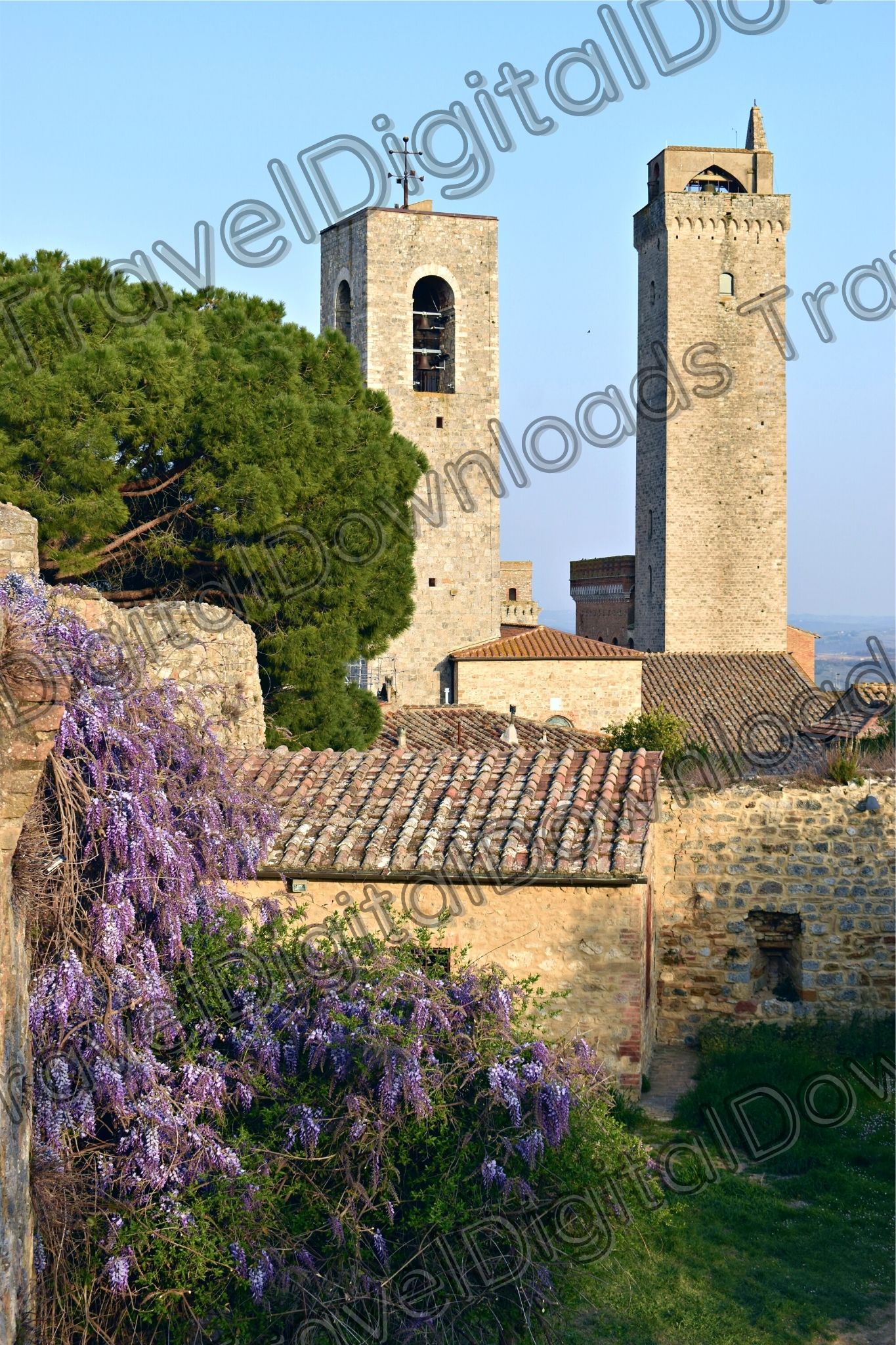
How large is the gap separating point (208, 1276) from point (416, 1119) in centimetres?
108

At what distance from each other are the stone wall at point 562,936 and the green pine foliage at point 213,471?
320 inches

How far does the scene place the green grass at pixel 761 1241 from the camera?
6.54 m

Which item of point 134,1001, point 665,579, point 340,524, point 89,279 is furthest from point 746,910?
point 665,579

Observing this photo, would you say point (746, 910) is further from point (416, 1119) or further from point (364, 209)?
point (364, 209)

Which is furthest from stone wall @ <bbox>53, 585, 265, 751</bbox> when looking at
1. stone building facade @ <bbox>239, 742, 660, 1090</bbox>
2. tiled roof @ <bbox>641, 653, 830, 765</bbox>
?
tiled roof @ <bbox>641, 653, 830, 765</bbox>

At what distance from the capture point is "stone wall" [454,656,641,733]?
29.2m

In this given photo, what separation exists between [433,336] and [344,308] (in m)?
2.16

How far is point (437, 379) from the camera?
33.0m

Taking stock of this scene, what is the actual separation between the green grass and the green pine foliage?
9372 mm

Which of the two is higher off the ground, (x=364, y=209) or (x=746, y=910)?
(x=364, y=209)

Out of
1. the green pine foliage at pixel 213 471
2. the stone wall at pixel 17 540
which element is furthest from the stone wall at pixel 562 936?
the green pine foliage at pixel 213 471

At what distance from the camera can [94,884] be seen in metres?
6.56

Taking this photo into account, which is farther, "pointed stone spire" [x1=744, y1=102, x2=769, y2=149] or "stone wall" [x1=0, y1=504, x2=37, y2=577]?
"pointed stone spire" [x1=744, y1=102, x2=769, y2=149]

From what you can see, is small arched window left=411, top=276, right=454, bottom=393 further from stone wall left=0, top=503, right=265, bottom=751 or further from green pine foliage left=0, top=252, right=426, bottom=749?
stone wall left=0, top=503, right=265, bottom=751
